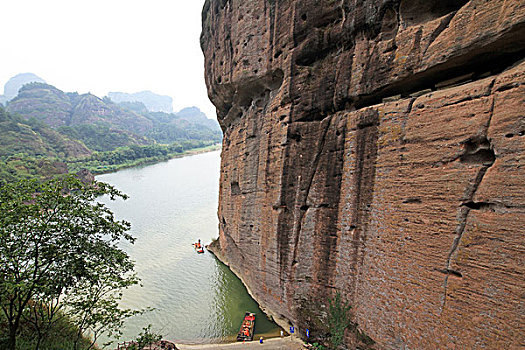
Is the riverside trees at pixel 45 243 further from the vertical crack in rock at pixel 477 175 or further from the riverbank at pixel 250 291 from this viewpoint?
the vertical crack in rock at pixel 477 175

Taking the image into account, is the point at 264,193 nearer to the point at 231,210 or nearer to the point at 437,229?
the point at 231,210

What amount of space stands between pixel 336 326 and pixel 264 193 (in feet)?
16.5

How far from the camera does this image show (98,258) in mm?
6660

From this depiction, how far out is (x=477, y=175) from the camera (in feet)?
Answer: 16.9

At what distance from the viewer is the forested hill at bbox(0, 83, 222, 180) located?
46691 millimetres

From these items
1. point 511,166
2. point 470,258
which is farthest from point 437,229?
point 511,166

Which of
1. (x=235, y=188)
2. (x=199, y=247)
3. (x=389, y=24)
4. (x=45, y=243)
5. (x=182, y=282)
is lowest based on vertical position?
(x=182, y=282)

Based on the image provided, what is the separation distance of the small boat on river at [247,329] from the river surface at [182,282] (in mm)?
253

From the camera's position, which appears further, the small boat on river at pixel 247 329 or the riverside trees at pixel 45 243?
the small boat on river at pixel 247 329

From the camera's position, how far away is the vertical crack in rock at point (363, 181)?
696 centimetres

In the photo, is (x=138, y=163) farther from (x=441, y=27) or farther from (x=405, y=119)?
(x=441, y=27)

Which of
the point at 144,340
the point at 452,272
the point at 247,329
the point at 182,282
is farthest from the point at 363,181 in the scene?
the point at 182,282

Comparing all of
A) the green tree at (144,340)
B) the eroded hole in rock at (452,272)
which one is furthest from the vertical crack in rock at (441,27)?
the green tree at (144,340)

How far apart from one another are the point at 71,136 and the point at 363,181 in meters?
90.7
